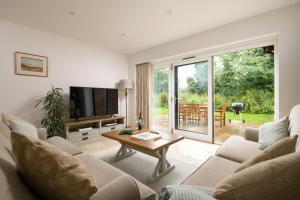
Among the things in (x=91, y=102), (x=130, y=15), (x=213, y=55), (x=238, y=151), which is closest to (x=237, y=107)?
(x=213, y=55)

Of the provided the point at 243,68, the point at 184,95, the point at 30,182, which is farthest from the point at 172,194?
the point at 243,68

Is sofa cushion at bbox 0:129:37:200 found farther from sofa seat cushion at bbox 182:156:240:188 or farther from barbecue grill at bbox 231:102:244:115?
barbecue grill at bbox 231:102:244:115

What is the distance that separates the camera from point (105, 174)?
1239mm

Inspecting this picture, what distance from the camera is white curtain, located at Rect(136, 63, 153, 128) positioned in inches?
166

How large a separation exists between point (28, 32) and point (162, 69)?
3105 millimetres

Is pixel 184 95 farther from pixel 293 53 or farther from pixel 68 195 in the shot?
pixel 68 195

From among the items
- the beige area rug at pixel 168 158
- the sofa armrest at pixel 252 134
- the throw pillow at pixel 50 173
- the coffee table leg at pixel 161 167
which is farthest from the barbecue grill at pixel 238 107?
the throw pillow at pixel 50 173

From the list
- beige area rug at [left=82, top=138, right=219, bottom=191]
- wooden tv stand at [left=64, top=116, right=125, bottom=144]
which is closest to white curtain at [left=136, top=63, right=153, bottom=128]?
wooden tv stand at [left=64, top=116, right=125, bottom=144]

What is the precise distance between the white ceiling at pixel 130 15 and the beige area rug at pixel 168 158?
2.41m

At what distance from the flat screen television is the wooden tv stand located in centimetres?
16

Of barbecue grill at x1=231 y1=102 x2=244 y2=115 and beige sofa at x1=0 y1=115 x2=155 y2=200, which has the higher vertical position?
barbecue grill at x1=231 y1=102 x2=244 y2=115

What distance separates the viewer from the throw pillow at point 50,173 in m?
0.68

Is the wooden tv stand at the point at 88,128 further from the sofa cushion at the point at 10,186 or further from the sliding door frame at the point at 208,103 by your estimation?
the sofa cushion at the point at 10,186

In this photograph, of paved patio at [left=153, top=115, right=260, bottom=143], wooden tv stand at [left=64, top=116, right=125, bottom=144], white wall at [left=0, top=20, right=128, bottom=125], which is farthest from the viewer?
paved patio at [left=153, top=115, right=260, bottom=143]
